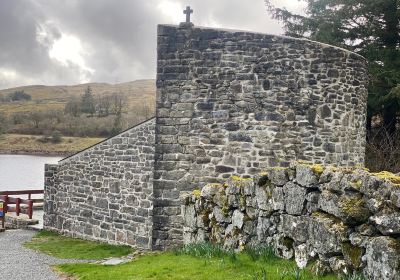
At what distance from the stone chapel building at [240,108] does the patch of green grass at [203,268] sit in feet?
8.21

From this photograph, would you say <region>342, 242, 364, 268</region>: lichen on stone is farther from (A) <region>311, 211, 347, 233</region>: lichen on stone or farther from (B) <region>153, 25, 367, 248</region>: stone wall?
(B) <region>153, 25, 367, 248</region>: stone wall

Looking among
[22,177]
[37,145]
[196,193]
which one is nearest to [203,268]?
[196,193]

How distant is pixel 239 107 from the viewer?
13016 mm

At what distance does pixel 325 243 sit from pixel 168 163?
6735 millimetres

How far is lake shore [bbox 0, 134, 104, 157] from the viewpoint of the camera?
81331mm

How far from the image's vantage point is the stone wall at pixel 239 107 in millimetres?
12914

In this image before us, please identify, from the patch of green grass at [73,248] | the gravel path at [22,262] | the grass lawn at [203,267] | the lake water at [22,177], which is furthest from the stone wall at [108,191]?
the lake water at [22,177]

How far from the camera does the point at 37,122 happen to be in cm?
9994

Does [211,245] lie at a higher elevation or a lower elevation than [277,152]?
lower

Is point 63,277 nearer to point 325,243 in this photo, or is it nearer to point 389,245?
point 325,243

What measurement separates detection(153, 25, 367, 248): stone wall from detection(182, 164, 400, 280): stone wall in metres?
2.58

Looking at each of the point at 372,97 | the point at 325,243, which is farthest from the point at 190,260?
the point at 372,97

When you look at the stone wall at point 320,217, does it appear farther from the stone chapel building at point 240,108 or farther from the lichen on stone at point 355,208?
the stone chapel building at point 240,108

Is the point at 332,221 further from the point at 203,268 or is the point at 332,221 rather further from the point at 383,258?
the point at 203,268
